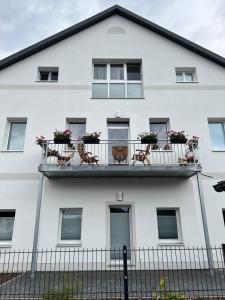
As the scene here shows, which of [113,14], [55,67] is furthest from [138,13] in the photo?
[55,67]

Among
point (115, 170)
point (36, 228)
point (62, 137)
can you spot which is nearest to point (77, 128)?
point (62, 137)

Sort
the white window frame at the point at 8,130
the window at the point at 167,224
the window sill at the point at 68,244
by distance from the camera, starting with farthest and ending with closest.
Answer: the white window frame at the point at 8,130
the window at the point at 167,224
the window sill at the point at 68,244

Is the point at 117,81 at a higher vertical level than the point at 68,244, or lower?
higher

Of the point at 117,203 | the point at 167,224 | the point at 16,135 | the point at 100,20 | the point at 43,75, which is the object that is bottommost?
the point at 167,224

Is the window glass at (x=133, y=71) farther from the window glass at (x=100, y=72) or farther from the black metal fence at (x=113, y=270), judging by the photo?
the black metal fence at (x=113, y=270)

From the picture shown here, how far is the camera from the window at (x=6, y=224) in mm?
8383

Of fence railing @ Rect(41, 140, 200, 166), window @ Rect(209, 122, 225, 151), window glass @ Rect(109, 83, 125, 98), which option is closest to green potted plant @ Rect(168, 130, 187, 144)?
fence railing @ Rect(41, 140, 200, 166)

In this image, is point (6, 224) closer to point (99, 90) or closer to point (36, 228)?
point (36, 228)

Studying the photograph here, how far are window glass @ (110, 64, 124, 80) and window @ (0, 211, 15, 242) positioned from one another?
747 centimetres

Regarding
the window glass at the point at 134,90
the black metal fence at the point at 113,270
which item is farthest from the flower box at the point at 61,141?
the black metal fence at the point at 113,270

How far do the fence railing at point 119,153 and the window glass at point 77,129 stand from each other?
80 centimetres

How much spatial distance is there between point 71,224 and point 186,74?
8848mm

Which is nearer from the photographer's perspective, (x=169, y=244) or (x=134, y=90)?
(x=169, y=244)

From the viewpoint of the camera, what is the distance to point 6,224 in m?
8.52
